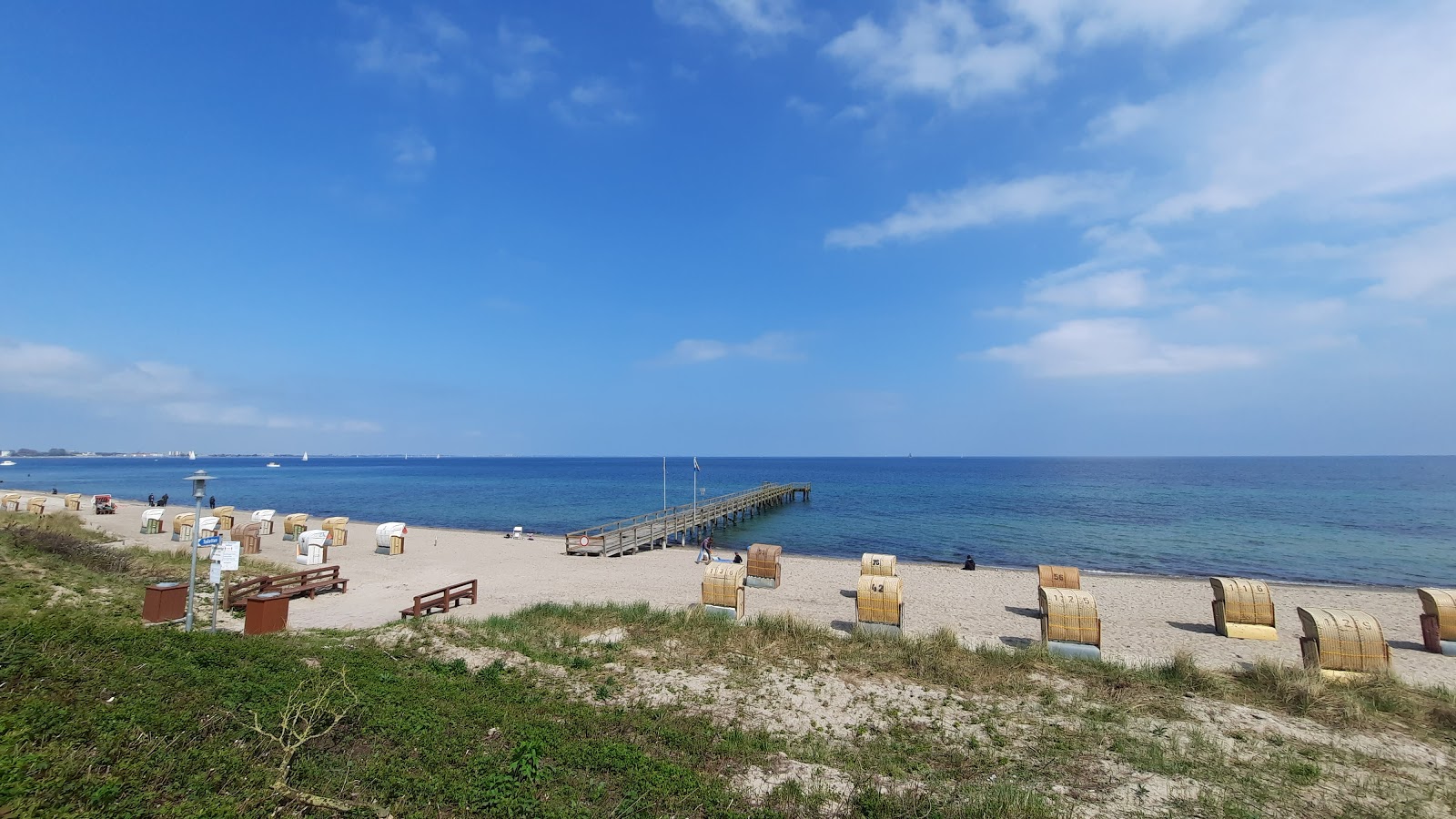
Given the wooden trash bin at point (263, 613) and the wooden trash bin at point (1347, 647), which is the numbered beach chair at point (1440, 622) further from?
the wooden trash bin at point (263, 613)

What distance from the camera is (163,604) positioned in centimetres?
1245

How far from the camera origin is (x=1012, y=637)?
15.5 m

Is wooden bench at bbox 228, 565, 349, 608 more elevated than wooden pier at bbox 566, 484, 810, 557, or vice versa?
wooden bench at bbox 228, 565, 349, 608

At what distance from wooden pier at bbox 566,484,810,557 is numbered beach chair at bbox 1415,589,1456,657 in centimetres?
2708

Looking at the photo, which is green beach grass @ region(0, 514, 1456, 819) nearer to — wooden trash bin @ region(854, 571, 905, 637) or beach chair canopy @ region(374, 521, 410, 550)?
wooden trash bin @ region(854, 571, 905, 637)

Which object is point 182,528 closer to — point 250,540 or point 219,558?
point 250,540

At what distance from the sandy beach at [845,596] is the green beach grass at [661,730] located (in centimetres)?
388

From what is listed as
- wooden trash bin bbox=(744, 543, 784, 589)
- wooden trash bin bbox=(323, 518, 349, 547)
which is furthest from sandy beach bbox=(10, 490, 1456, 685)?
wooden trash bin bbox=(323, 518, 349, 547)

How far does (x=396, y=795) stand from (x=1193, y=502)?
252ft

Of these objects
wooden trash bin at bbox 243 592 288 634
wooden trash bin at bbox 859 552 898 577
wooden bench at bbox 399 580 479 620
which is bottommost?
wooden bench at bbox 399 580 479 620

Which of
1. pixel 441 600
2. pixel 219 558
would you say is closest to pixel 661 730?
pixel 219 558

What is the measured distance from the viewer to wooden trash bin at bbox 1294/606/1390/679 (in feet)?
38.2

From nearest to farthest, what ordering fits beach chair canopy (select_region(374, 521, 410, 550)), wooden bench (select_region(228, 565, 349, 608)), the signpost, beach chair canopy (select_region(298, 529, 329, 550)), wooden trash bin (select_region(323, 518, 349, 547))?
1. the signpost
2. wooden bench (select_region(228, 565, 349, 608))
3. beach chair canopy (select_region(298, 529, 329, 550))
4. beach chair canopy (select_region(374, 521, 410, 550))
5. wooden trash bin (select_region(323, 518, 349, 547))

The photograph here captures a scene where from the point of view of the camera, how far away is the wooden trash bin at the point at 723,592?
51.8 ft
